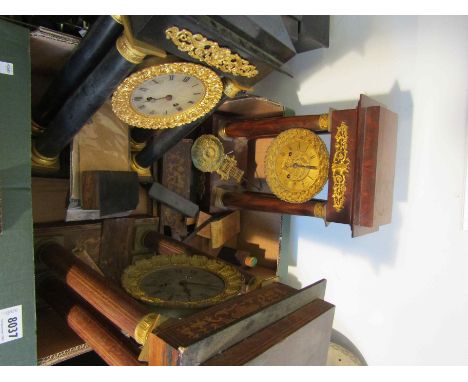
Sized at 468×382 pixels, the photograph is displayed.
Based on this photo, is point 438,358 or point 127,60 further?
point 438,358

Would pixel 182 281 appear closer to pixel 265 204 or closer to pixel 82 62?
pixel 265 204

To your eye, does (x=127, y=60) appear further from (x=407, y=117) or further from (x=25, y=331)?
(x=407, y=117)

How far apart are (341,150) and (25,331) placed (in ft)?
5.26

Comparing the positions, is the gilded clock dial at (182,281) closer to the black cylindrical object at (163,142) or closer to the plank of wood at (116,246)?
the plank of wood at (116,246)

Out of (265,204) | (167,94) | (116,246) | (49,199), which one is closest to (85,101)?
(167,94)

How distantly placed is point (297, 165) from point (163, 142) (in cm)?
83

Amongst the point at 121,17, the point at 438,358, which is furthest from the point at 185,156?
the point at 438,358

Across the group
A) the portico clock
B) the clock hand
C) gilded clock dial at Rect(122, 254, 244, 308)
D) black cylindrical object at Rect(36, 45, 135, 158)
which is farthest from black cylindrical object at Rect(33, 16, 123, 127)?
the clock hand

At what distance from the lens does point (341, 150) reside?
159 cm

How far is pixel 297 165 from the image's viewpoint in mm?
1792

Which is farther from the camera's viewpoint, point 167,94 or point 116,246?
point 116,246

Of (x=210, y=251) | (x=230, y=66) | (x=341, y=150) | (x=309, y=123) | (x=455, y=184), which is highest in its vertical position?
(x=230, y=66)

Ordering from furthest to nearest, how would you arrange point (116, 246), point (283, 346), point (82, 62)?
point (116, 246)
point (82, 62)
point (283, 346)

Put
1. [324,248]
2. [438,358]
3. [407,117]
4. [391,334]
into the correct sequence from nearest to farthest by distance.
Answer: [438,358] < [407,117] < [391,334] < [324,248]
